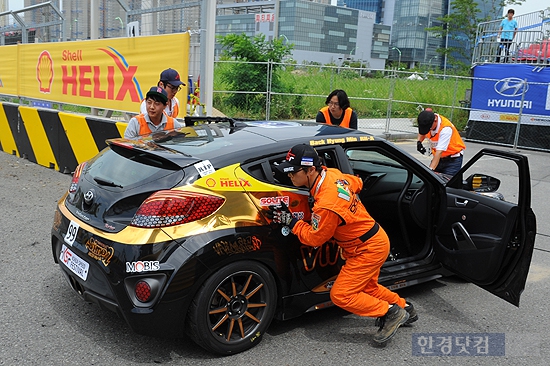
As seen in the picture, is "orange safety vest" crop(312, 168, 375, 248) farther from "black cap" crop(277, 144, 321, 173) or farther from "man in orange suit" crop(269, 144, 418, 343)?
"black cap" crop(277, 144, 321, 173)

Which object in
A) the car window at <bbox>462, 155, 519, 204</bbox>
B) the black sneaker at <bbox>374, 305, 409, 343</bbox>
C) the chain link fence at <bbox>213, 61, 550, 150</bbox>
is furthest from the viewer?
the chain link fence at <bbox>213, 61, 550, 150</bbox>

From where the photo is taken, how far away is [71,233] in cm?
356

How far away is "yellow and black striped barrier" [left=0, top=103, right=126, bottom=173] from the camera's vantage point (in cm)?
802

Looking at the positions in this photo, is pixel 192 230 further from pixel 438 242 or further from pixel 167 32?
pixel 167 32

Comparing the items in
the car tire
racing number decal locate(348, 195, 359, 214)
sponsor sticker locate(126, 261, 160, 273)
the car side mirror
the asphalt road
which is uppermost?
the car side mirror

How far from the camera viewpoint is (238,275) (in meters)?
3.39

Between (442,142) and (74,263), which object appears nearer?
(74,263)

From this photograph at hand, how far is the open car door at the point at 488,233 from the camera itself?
3.81m

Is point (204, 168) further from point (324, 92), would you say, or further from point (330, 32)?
point (330, 32)

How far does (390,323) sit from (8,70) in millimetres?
11304

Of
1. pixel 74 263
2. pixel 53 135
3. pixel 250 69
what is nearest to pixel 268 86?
pixel 250 69

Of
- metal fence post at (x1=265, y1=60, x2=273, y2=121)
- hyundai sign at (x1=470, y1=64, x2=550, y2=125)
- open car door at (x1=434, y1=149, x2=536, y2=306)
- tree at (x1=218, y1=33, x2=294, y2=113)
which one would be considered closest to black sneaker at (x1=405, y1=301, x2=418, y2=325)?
open car door at (x1=434, y1=149, x2=536, y2=306)

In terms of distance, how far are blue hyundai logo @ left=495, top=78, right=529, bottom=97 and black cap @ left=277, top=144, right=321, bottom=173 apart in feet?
44.3

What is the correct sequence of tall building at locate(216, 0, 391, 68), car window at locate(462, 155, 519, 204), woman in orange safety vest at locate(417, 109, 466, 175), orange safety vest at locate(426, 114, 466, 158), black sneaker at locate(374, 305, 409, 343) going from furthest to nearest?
tall building at locate(216, 0, 391, 68), car window at locate(462, 155, 519, 204), orange safety vest at locate(426, 114, 466, 158), woman in orange safety vest at locate(417, 109, 466, 175), black sneaker at locate(374, 305, 409, 343)
